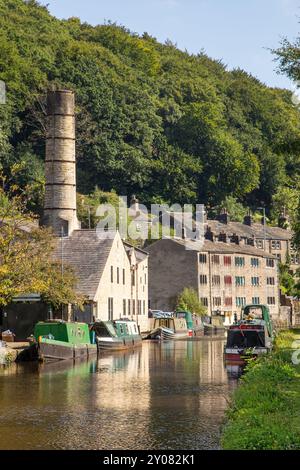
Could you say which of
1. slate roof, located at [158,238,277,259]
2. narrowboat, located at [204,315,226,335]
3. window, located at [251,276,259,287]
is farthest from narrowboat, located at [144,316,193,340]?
window, located at [251,276,259,287]

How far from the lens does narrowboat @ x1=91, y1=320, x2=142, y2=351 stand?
196ft

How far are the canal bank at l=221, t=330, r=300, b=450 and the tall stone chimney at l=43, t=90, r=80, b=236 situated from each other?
163 feet

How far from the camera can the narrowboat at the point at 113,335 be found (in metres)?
59.7

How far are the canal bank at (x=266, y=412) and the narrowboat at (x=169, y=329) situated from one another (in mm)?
47186

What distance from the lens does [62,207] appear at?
8056cm

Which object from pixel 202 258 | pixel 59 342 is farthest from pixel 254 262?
pixel 59 342

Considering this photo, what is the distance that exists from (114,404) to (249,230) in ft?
309

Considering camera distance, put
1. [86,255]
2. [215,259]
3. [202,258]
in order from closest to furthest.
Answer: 1. [86,255]
2. [202,258]
3. [215,259]

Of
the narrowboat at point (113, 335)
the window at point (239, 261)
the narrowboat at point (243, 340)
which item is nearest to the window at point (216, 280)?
the window at point (239, 261)

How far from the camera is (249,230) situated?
12388cm

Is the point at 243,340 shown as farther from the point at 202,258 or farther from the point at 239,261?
the point at 239,261
